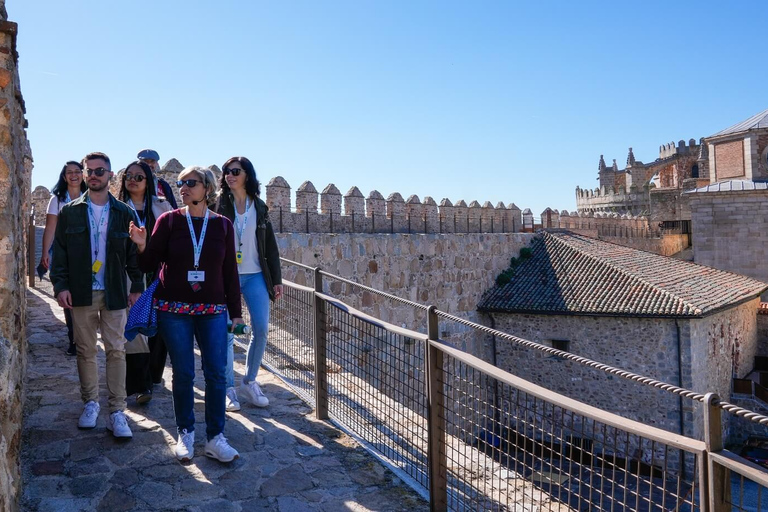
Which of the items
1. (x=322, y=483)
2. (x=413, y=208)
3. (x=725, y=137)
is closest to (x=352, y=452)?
(x=322, y=483)

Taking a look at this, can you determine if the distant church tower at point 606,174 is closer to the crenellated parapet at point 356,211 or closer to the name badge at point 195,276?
the crenellated parapet at point 356,211

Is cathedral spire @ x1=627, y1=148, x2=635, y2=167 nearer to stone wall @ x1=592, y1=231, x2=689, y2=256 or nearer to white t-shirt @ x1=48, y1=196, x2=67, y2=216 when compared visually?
stone wall @ x1=592, y1=231, x2=689, y2=256

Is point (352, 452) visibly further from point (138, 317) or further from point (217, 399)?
point (138, 317)

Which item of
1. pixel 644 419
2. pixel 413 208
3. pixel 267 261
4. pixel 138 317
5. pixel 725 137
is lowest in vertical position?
pixel 644 419

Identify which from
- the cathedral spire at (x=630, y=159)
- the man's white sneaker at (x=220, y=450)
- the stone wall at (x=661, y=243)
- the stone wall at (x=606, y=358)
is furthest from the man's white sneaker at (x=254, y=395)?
the cathedral spire at (x=630, y=159)

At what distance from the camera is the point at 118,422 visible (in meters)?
3.75

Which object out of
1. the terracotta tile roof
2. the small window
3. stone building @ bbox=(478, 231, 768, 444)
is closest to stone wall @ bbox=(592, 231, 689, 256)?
the terracotta tile roof

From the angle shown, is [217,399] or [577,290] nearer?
[217,399]

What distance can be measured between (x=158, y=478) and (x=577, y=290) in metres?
15.7

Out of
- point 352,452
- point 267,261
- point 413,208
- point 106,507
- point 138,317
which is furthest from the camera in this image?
point 413,208

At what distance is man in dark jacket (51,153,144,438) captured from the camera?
141 inches

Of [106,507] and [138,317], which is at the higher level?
[138,317]

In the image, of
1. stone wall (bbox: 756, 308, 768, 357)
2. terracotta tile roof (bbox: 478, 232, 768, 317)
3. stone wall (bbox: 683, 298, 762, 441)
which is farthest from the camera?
stone wall (bbox: 756, 308, 768, 357)

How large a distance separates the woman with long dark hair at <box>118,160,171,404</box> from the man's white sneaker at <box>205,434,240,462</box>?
108cm
